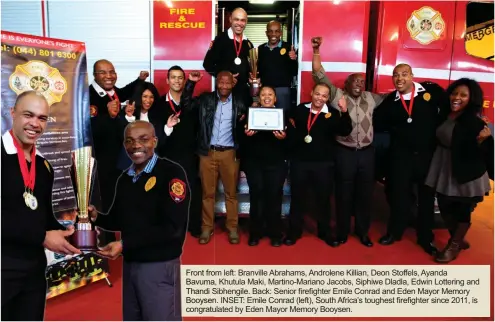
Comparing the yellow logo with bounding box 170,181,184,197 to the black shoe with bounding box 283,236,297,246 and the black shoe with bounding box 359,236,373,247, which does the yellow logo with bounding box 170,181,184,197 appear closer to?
the black shoe with bounding box 283,236,297,246

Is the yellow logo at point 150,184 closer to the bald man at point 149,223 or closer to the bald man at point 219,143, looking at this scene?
the bald man at point 149,223

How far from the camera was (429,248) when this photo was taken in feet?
13.4

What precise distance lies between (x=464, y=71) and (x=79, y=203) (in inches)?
170

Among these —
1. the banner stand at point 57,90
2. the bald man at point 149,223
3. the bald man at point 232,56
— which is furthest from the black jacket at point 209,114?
the bald man at point 149,223

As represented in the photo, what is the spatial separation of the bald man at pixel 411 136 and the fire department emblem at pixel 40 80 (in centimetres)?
287

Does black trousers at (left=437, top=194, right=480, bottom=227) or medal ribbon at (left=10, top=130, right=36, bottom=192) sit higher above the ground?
medal ribbon at (left=10, top=130, right=36, bottom=192)

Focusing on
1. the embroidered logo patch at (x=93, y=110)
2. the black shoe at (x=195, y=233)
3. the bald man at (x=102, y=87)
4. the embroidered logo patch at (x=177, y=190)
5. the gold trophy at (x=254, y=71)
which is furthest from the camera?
the black shoe at (x=195, y=233)

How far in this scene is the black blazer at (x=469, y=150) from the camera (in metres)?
Result: 3.52

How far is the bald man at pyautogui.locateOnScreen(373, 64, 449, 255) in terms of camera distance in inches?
156

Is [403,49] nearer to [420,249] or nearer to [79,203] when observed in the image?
[420,249]

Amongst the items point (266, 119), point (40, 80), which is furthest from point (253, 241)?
point (40, 80)

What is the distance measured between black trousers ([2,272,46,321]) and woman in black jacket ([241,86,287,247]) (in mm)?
2236

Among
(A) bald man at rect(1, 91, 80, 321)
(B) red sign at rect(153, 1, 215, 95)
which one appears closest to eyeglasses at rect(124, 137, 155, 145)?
(A) bald man at rect(1, 91, 80, 321)

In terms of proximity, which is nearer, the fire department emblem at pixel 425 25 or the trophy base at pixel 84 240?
the trophy base at pixel 84 240
